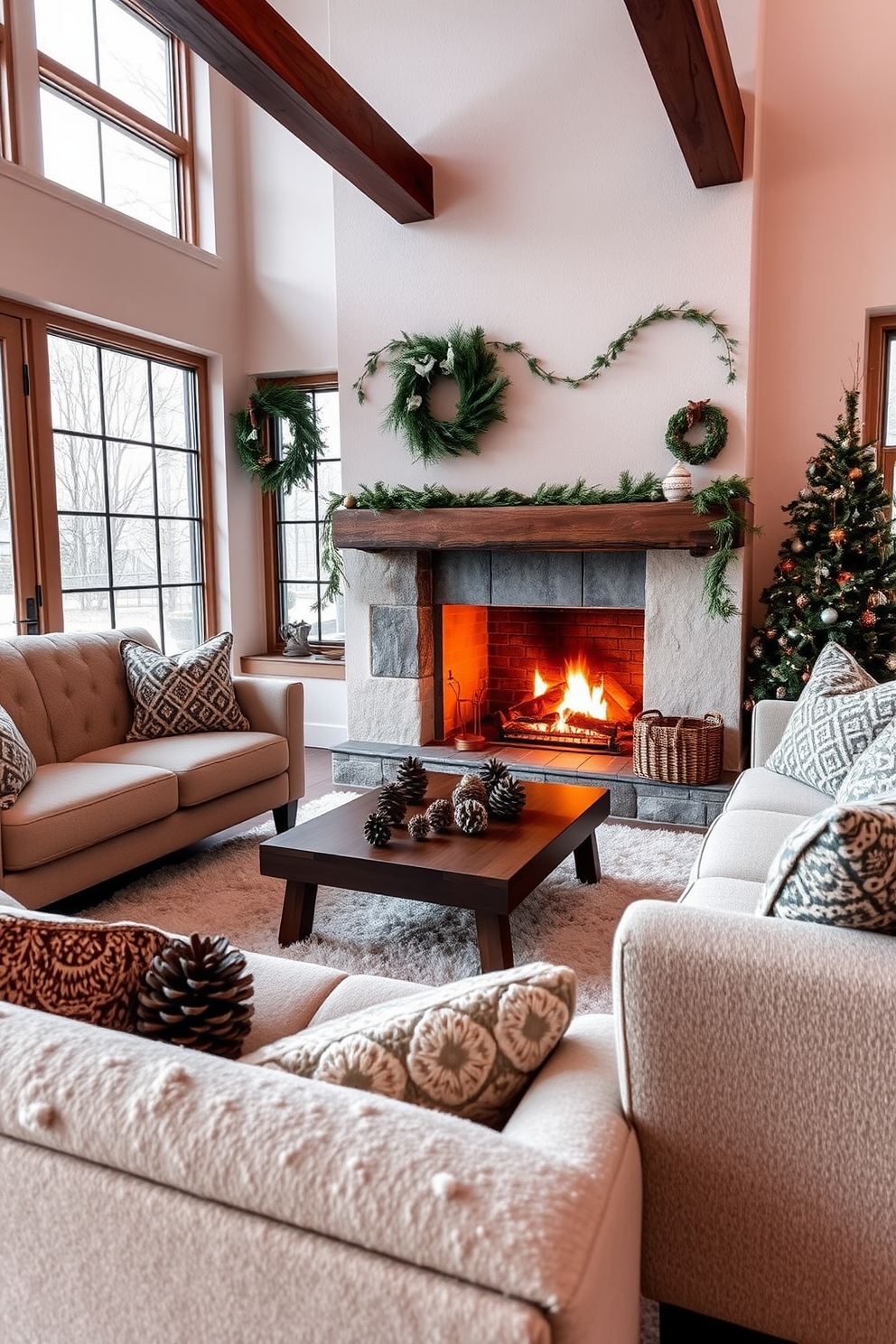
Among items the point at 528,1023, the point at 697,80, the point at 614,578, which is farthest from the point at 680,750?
the point at 528,1023

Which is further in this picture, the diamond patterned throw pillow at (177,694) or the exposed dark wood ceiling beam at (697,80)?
the diamond patterned throw pillow at (177,694)

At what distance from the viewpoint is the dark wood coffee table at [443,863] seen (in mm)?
2441

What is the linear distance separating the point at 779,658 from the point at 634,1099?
318 cm

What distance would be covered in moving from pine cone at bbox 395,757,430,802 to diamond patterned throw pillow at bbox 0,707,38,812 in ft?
3.83

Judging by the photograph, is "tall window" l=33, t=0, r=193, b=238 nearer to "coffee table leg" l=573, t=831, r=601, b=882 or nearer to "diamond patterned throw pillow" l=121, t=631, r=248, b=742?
"diamond patterned throw pillow" l=121, t=631, r=248, b=742

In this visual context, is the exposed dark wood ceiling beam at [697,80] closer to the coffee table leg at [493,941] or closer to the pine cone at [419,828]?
the pine cone at [419,828]

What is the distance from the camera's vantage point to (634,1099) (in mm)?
1118

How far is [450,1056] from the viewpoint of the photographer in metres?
0.99

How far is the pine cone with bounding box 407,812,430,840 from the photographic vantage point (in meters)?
2.73

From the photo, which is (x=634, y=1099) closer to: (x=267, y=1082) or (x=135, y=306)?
(x=267, y=1082)

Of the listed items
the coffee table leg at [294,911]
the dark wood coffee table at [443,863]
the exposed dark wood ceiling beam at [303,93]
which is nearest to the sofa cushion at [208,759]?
the dark wood coffee table at [443,863]

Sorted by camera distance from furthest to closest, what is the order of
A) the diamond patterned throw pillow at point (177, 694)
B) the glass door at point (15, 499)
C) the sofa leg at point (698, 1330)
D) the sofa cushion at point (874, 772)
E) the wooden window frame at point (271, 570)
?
the wooden window frame at point (271, 570) → the glass door at point (15, 499) → the diamond patterned throw pillow at point (177, 694) → the sofa cushion at point (874, 772) → the sofa leg at point (698, 1330)

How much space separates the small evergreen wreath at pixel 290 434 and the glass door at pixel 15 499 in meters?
1.44

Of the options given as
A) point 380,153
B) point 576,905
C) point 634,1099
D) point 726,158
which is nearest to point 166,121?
point 380,153
